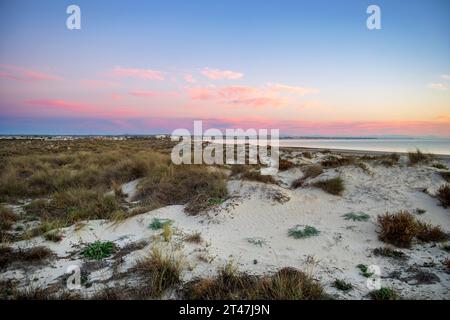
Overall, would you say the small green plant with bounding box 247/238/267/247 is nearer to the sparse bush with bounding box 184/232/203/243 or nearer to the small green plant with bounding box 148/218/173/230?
the sparse bush with bounding box 184/232/203/243

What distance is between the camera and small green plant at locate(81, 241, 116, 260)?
547 cm

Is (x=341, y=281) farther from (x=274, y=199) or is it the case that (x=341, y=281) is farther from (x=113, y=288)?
(x=274, y=199)

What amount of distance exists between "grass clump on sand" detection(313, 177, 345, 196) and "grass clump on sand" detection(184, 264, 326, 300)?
4.89m

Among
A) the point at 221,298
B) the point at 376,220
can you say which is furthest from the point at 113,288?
the point at 376,220

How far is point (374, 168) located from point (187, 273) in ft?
28.7

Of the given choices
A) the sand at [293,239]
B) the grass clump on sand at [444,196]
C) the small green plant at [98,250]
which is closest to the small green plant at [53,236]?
the sand at [293,239]

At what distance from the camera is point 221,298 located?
3.90 meters

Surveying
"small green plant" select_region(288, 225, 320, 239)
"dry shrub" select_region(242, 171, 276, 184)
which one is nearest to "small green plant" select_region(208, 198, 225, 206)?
"dry shrub" select_region(242, 171, 276, 184)

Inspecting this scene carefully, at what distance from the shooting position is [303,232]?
638 centimetres

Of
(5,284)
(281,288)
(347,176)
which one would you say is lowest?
(5,284)

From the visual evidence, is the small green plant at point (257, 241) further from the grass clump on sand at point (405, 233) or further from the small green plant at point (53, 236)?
the small green plant at point (53, 236)

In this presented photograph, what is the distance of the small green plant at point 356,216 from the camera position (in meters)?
6.94

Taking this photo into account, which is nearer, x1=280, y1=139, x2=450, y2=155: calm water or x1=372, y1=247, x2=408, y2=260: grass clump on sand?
x1=372, y1=247, x2=408, y2=260: grass clump on sand

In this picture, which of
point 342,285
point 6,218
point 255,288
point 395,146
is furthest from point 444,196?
point 395,146
